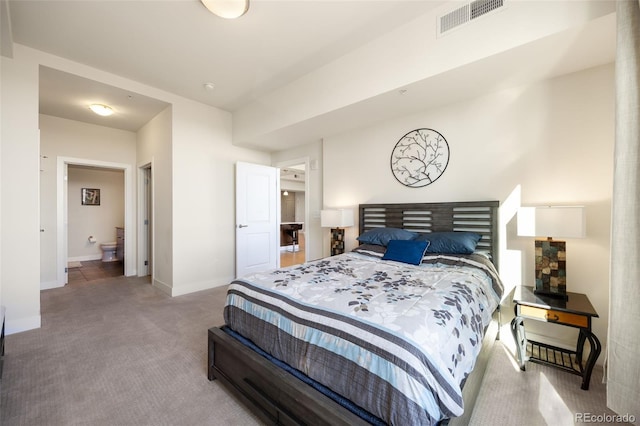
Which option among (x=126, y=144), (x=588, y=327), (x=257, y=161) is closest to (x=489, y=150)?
(x=588, y=327)

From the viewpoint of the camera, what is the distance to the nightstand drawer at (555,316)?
1885mm

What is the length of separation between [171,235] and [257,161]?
2039 millimetres

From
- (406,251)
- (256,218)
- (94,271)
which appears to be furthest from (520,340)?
(94,271)

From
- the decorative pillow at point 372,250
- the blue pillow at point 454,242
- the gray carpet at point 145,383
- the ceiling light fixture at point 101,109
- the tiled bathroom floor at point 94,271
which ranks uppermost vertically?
the ceiling light fixture at point 101,109

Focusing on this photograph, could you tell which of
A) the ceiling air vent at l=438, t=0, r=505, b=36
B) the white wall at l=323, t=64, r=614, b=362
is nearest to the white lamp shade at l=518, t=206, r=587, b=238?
the white wall at l=323, t=64, r=614, b=362

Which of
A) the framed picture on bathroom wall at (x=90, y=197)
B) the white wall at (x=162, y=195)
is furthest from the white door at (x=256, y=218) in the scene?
the framed picture on bathroom wall at (x=90, y=197)

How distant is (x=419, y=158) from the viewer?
3252mm

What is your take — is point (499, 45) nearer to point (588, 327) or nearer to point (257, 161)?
point (588, 327)

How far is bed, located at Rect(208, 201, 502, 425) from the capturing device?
1.10 m

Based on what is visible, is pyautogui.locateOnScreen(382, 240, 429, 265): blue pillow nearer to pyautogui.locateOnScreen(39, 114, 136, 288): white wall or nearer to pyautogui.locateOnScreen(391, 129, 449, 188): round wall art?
pyautogui.locateOnScreen(391, 129, 449, 188): round wall art

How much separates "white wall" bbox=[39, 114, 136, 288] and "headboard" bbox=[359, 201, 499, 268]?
482cm

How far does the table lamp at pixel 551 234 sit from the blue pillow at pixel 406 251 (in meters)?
0.82

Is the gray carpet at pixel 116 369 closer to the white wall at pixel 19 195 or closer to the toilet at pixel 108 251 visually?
the white wall at pixel 19 195
